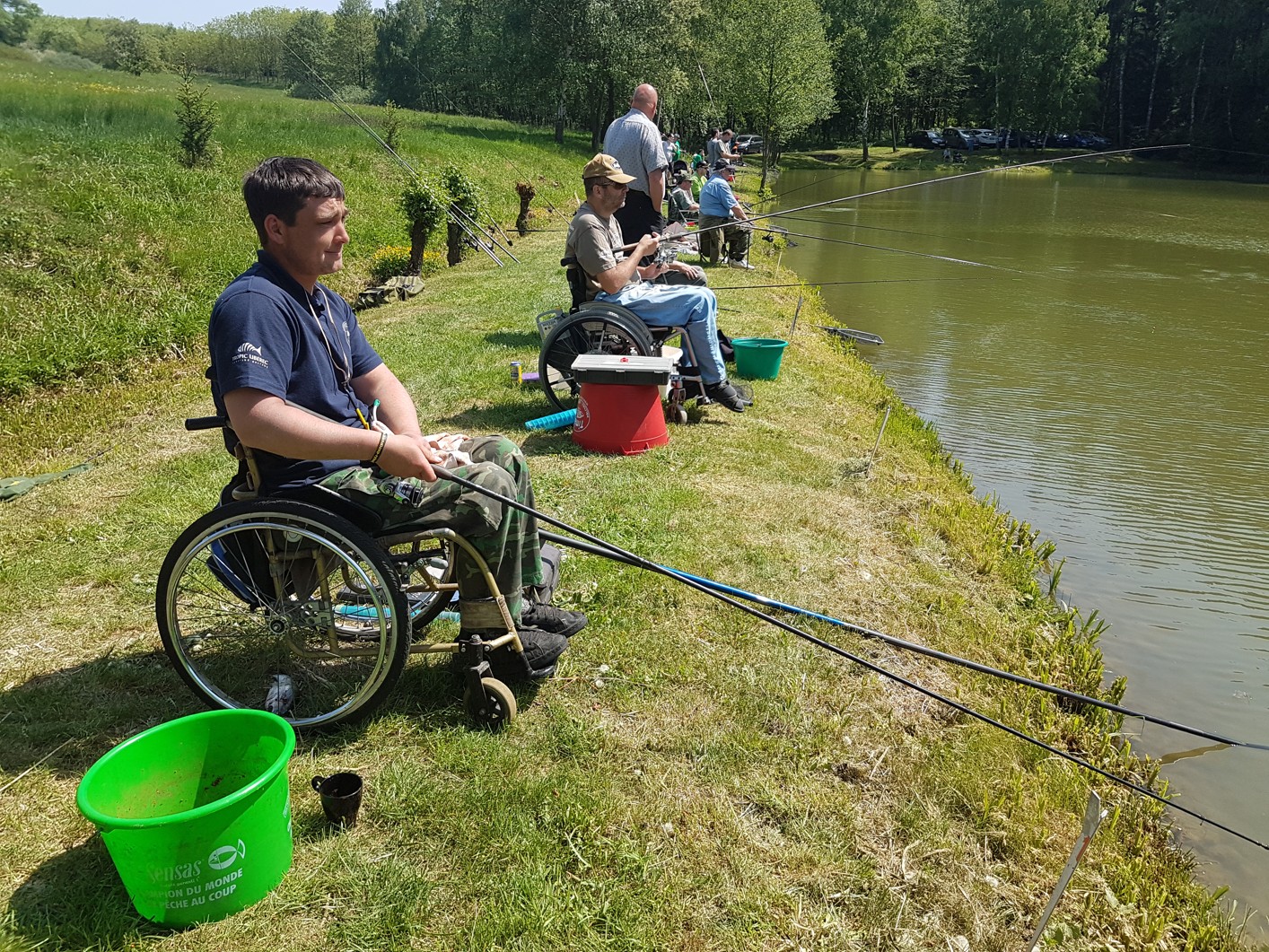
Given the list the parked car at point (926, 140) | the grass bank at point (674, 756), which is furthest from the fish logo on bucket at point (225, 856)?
the parked car at point (926, 140)

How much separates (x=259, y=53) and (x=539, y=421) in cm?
2344

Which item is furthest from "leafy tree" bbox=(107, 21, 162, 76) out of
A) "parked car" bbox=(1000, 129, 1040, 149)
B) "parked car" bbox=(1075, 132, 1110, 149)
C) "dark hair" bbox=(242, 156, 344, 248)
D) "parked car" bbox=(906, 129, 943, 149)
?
"parked car" bbox=(1000, 129, 1040, 149)

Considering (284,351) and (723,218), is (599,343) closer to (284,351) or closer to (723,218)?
(284,351)

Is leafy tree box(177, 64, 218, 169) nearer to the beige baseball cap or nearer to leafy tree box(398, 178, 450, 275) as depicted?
leafy tree box(398, 178, 450, 275)

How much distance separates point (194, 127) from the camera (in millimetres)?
11852

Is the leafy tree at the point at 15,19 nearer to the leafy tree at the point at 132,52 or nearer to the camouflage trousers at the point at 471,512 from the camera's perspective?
the leafy tree at the point at 132,52

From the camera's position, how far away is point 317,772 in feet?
8.16

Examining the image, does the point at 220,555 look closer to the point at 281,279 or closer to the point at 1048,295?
the point at 281,279

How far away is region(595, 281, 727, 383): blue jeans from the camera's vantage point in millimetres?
5457

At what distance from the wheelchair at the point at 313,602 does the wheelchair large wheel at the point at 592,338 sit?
106 inches

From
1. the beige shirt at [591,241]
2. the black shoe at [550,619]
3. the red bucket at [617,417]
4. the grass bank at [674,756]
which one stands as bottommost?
the grass bank at [674,756]

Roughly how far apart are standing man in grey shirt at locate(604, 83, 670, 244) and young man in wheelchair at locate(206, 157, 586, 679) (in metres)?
4.41

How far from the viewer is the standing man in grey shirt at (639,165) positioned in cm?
670

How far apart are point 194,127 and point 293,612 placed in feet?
38.5
